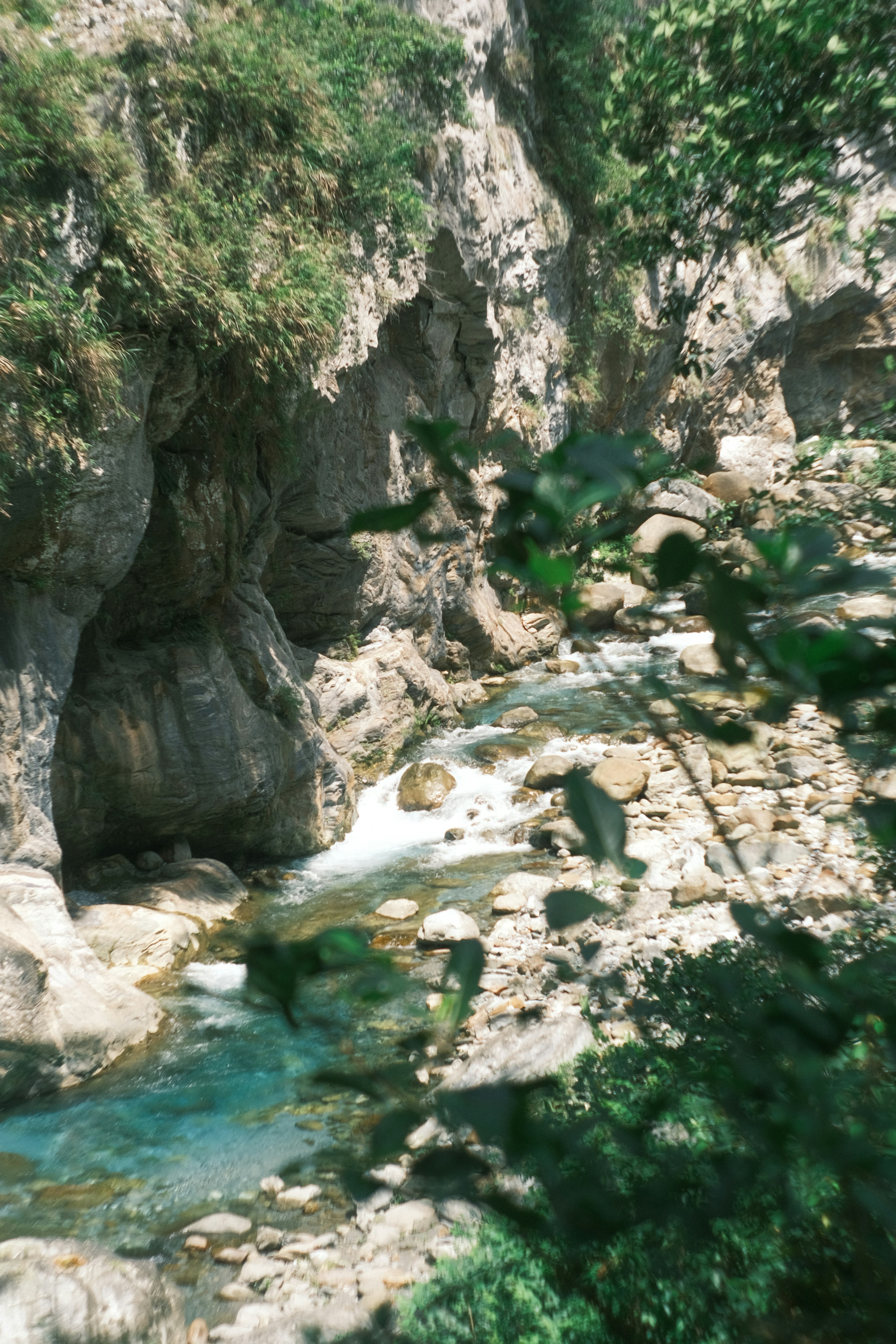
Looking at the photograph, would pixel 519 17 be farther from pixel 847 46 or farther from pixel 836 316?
pixel 836 316

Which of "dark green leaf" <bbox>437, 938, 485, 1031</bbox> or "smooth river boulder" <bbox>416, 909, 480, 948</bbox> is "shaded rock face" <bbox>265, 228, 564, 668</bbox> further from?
"dark green leaf" <bbox>437, 938, 485, 1031</bbox>

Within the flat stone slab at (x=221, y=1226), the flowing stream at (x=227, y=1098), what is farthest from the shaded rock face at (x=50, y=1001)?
the flat stone slab at (x=221, y=1226)

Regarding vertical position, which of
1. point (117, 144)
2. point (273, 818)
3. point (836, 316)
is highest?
point (836, 316)

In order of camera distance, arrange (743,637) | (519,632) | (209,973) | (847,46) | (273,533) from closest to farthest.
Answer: (743,637) < (847,46) < (209,973) < (273,533) < (519,632)

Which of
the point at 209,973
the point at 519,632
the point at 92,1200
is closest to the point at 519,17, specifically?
the point at 519,632

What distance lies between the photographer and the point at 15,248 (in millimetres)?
4484

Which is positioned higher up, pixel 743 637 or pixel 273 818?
pixel 743 637

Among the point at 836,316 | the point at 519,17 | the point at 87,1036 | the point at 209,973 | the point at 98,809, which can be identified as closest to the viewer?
the point at 87,1036

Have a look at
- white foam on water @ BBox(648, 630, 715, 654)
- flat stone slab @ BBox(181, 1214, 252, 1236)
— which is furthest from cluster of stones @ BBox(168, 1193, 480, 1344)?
white foam on water @ BBox(648, 630, 715, 654)

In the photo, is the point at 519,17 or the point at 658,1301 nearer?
the point at 658,1301

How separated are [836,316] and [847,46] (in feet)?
67.4

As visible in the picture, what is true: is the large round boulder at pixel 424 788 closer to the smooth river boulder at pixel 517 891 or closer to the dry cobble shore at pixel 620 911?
the dry cobble shore at pixel 620 911

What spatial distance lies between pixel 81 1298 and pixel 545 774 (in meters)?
6.50

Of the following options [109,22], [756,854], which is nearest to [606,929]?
[756,854]
